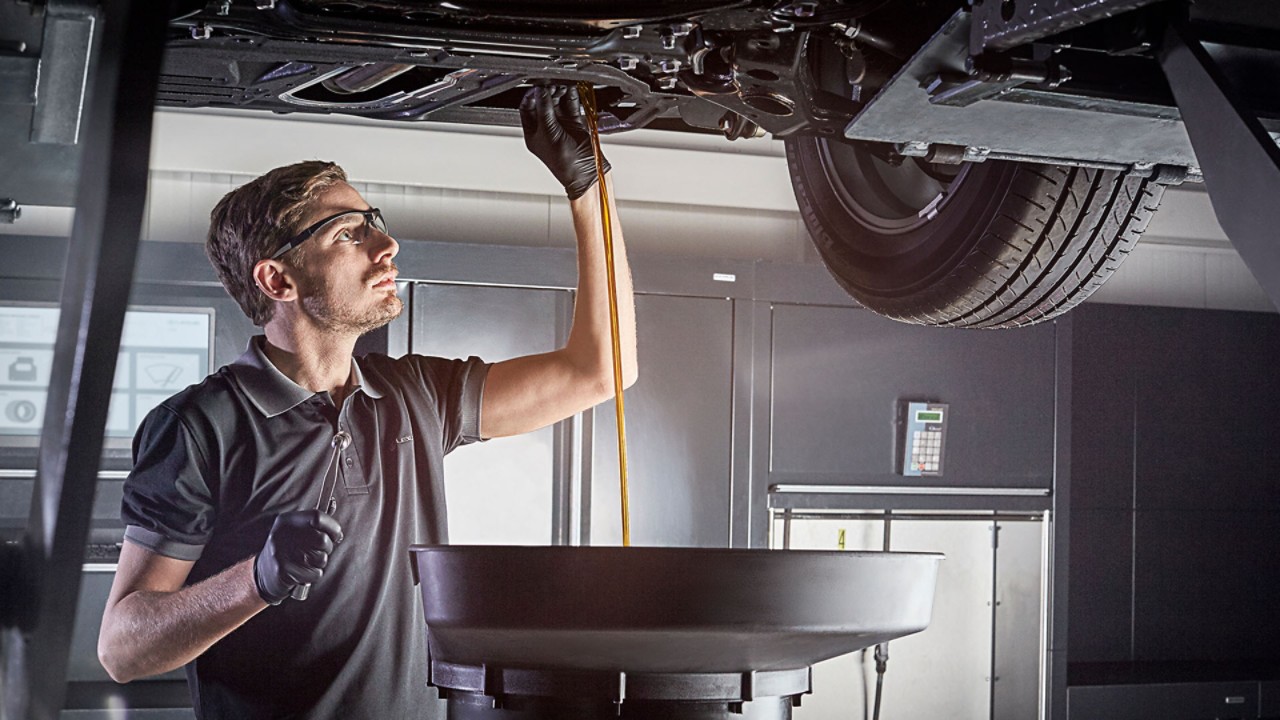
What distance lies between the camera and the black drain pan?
0.74 metres

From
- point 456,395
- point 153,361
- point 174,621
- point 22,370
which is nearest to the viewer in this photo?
point 174,621

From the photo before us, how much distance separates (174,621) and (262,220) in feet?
2.05

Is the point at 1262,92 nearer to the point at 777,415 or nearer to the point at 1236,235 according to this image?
the point at 1236,235

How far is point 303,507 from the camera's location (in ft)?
5.43

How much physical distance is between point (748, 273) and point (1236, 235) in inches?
113

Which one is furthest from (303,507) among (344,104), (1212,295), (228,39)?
(1212,295)

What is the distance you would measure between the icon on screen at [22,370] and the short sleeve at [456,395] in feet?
5.21

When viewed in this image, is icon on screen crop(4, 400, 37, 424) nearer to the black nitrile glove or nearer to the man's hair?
the man's hair

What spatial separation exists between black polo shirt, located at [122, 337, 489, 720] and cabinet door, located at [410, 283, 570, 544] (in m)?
1.61

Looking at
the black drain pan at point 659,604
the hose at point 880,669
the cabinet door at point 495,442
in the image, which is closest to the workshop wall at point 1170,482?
the hose at point 880,669

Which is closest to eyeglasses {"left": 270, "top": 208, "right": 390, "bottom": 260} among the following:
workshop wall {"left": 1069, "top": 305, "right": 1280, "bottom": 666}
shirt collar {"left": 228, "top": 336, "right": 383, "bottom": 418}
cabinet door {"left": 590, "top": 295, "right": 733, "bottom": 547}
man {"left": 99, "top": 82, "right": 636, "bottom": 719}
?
man {"left": 99, "top": 82, "right": 636, "bottom": 719}

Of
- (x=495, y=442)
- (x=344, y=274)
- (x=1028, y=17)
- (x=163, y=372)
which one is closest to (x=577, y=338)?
(x=344, y=274)

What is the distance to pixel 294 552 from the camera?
3.99 feet

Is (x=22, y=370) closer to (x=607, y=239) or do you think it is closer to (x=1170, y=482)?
(x=607, y=239)
